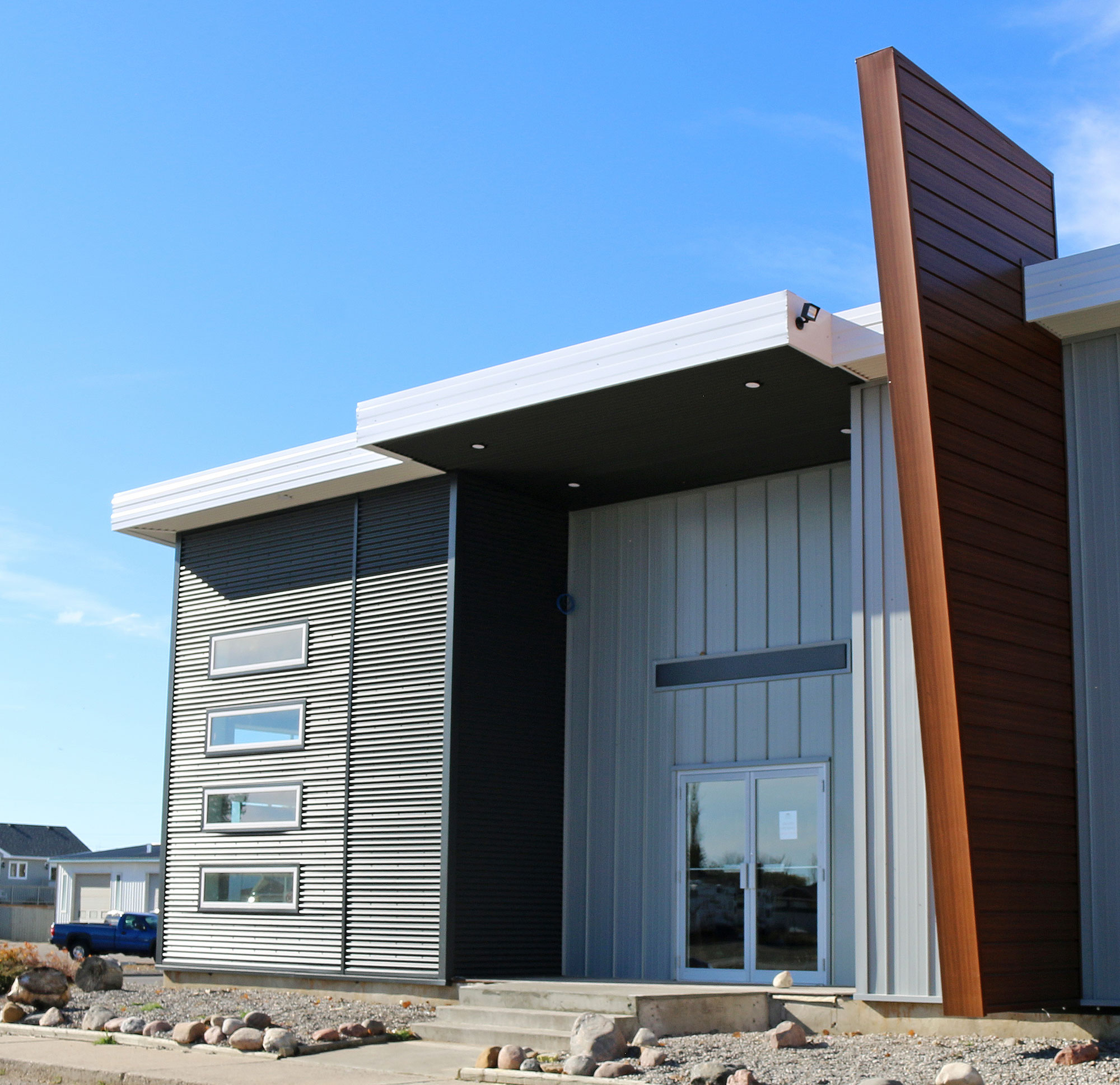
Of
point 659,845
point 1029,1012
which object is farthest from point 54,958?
point 1029,1012

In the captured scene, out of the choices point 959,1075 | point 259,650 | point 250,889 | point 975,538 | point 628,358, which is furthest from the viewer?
point 259,650

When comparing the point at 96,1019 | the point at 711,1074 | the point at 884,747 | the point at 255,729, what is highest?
the point at 255,729

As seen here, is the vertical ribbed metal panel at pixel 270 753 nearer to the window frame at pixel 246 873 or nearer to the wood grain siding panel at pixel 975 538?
the window frame at pixel 246 873

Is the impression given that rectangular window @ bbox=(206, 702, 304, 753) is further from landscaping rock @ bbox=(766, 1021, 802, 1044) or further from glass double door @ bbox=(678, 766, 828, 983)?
landscaping rock @ bbox=(766, 1021, 802, 1044)

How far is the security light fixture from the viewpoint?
10.5 m

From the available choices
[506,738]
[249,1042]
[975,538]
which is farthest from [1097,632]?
[249,1042]

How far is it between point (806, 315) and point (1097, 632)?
3.18m

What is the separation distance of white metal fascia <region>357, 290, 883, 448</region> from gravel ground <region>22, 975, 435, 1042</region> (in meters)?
5.24

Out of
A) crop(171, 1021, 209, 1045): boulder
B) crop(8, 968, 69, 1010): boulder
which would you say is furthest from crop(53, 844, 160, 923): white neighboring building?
crop(171, 1021, 209, 1045): boulder

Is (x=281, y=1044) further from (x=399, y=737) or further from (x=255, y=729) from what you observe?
(x=255, y=729)

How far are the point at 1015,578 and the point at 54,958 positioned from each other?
37.7 feet

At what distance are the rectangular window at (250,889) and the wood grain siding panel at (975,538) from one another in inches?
312

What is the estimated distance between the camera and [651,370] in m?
11.1

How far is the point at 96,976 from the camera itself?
48.5 feet
